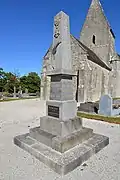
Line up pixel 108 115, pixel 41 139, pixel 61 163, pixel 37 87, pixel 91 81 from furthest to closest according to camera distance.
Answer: pixel 37 87, pixel 91 81, pixel 108 115, pixel 41 139, pixel 61 163

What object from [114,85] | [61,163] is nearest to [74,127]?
[61,163]

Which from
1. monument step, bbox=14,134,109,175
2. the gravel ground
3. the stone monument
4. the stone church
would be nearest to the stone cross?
the stone monument

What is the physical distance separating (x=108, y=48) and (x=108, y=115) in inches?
839

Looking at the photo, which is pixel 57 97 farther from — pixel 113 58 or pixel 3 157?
pixel 113 58

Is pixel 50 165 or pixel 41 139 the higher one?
pixel 41 139

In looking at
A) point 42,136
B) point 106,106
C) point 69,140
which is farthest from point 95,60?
point 69,140

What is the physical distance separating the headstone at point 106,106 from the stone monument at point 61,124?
5.77 m

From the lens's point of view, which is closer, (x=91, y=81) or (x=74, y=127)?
(x=74, y=127)

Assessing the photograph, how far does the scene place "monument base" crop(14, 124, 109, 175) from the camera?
3633 mm

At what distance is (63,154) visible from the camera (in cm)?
399

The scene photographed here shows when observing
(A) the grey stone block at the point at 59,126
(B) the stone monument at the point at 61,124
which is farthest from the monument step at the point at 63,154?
(A) the grey stone block at the point at 59,126

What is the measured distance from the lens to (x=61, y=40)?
15.9 feet

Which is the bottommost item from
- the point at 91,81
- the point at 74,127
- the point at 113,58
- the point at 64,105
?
the point at 74,127

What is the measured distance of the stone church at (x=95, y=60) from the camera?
2128 cm
